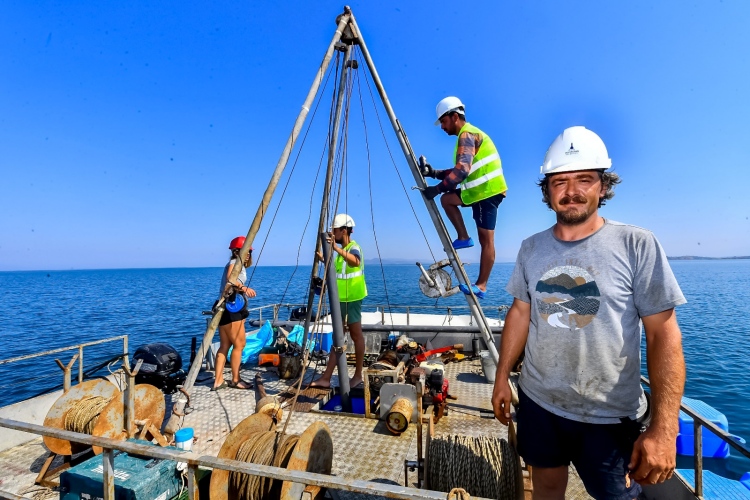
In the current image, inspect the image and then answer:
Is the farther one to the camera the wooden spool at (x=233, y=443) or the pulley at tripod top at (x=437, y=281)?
the pulley at tripod top at (x=437, y=281)

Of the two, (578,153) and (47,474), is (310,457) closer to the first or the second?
(578,153)

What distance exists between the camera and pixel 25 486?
4500 millimetres

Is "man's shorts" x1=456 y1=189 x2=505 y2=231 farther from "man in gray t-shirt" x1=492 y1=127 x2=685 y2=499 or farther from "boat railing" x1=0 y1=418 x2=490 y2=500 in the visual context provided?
"boat railing" x1=0 y1=418 x2=490 y2=500

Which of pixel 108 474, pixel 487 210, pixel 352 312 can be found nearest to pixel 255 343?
pixel 352 312

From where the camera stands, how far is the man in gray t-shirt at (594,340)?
194 centimetres

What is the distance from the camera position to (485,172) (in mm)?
4973

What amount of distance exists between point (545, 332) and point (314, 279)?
4.73 metres

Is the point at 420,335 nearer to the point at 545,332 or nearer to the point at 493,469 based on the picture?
the point at 493,469

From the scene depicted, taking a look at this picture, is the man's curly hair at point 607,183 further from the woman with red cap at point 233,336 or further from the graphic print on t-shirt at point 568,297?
the woman with red cap at point 233,336

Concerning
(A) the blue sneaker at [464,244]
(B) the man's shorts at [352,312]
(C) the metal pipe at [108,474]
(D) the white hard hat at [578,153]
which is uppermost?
(D) the white hard hat at [578,153]

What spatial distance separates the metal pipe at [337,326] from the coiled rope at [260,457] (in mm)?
2376

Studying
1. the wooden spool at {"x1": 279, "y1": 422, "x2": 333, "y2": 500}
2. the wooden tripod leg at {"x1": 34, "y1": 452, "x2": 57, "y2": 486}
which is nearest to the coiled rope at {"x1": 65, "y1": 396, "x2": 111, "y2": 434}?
the wooden tripod leg at {"x1": 34, "y1": 452, "x2": 57, "y2": 486}

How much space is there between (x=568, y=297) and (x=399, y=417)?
12.4 feet

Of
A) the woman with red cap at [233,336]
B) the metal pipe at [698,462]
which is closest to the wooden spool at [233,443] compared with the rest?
the woman with red cap at [233,336]
